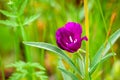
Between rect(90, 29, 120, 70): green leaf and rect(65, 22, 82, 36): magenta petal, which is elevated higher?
rect(65, 22, 82, 36): magenta petal

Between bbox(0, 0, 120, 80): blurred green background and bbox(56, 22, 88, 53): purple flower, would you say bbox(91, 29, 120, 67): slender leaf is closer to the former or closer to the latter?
bbox(56, 22, 88, 53): purple flower

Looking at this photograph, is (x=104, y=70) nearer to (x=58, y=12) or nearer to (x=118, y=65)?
(x=118, y=65)

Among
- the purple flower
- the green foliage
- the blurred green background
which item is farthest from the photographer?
the blurred green background

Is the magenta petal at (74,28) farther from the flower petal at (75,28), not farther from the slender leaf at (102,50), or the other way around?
the slender leaf at (102,50)

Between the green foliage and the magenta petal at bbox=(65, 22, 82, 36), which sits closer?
the magenta petal at bbox=(65, 22, 82, 36)

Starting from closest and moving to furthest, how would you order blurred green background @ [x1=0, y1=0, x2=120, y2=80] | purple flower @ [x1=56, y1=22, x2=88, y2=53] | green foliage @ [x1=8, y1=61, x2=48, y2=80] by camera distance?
purple flower @ [x1=56, y1=22, x2=88, y2=53], green foliage @ [x1=8, y1=61, x2=48, y2=80], blurred green background @ [x1=0, y1=0, x2=120, y2=80]

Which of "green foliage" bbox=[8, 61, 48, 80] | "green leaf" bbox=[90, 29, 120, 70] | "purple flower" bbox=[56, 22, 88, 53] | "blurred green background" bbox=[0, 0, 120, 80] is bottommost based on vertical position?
"blurred green background" bbox=[0, 0, 120, 80]

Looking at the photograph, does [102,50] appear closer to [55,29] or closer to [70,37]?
[70,37]

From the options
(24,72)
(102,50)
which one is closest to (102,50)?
(102,50)

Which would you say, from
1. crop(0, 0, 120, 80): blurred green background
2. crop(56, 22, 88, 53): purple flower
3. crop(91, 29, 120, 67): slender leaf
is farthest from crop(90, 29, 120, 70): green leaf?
crop(0, 0, 120, 80): blurred green background
